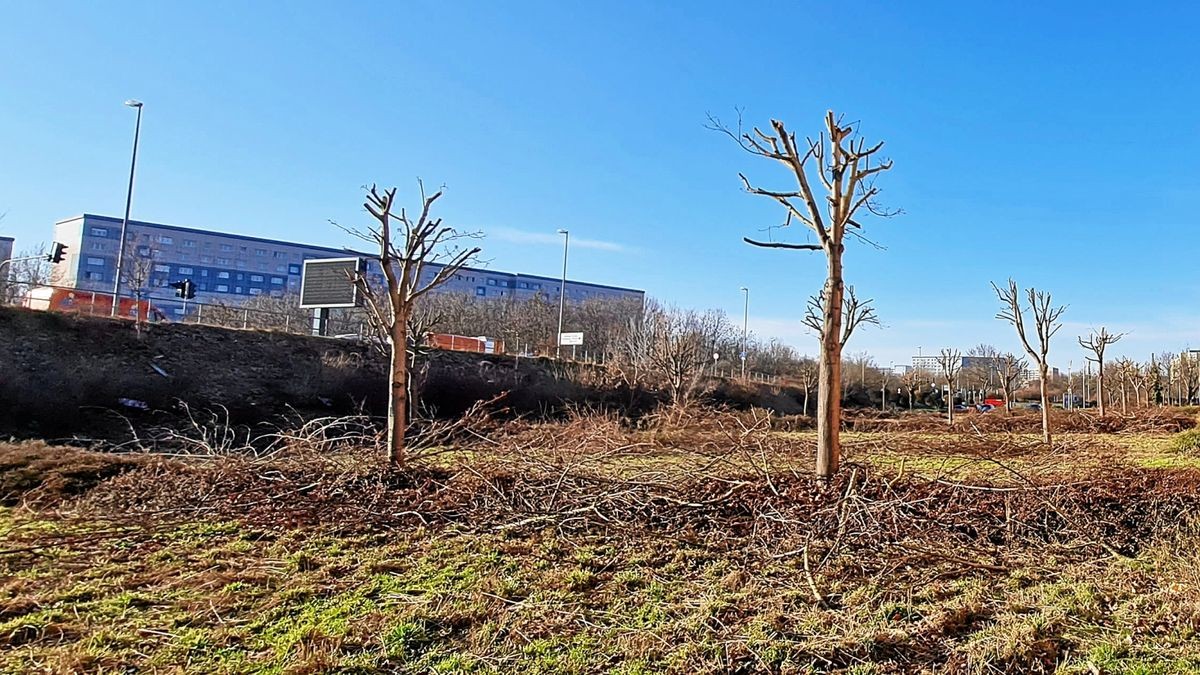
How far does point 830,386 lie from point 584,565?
3500 mm

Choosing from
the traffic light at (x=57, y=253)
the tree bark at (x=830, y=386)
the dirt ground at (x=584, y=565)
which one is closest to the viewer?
the dirt ground at (x=584, y=565)

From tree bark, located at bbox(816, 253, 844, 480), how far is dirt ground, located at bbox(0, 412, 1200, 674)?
0.86ft

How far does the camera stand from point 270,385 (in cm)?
2498

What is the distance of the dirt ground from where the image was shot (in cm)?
390

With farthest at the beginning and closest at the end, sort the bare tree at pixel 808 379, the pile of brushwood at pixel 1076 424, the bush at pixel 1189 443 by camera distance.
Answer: the bare tree at pixel 808 379, the pile of brushwood at pixel 1076 424, the bush at pixel 1189 443

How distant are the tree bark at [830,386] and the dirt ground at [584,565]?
0.26 metres

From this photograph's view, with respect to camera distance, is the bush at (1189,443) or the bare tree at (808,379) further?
the bare tree at (808,379)

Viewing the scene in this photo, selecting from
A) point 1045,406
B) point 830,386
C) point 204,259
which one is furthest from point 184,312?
point 204,259

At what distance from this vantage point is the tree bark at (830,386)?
7.63m

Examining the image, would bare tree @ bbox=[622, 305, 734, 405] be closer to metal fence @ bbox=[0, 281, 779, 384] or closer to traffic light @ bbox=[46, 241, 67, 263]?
metal fence @ bbox=[0, 281, 779, 384]

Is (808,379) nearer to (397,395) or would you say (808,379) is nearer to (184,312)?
(397,395)

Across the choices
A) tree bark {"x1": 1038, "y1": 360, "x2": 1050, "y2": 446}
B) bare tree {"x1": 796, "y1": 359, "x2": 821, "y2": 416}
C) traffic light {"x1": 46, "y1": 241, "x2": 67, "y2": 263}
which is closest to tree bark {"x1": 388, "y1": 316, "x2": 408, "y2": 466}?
tree bark {"x1": 1038, "y1": 360, "x2": 1050, "y2": 446}

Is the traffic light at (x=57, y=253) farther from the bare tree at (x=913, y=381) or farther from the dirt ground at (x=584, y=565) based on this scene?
the bare tree at (x=913, y=381)

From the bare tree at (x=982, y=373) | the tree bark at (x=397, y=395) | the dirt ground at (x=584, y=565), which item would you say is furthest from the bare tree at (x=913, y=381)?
the tree bark at (x=397, y=395)
